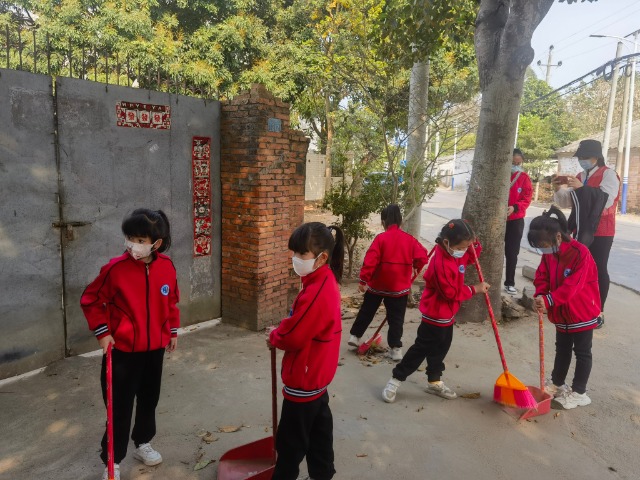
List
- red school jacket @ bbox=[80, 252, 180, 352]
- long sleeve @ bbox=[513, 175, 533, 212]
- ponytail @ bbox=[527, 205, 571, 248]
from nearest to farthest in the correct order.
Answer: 1. red school jacket @ bbox=[80, 252, 180, 352]
2. ponytail @ bbox=[527, 205, 571, 248]
3. long sleeve @ bbox=[513, 175, 533, 212]

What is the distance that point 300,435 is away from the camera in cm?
258

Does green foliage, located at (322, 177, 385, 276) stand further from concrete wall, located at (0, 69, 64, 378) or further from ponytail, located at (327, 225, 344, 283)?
concrete wall, located at (0, 69, 64, 378)

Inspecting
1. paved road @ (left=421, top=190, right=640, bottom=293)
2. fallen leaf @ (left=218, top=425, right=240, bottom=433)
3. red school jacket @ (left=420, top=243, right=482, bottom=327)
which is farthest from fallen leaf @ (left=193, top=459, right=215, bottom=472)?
paved road @ (left=421, top=190, right=640, bottom=293)

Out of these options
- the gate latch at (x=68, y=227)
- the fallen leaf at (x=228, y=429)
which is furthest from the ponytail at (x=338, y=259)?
the gate latch at (x=68, y=227)

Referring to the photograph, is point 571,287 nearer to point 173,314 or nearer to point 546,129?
point 173,314

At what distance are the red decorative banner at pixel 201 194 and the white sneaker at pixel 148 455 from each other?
2.54 metres

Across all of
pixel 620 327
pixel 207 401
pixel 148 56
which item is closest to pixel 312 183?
pixel 148 56

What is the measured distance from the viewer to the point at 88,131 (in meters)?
4.27

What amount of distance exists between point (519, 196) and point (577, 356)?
10.8 ft

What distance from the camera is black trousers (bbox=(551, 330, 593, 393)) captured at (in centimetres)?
386

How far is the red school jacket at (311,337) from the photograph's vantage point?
246cm

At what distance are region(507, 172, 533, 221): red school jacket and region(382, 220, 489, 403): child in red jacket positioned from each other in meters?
3.08

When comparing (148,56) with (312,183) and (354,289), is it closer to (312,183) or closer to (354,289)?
(312,183)

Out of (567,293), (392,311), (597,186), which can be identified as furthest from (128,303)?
(597,186)
